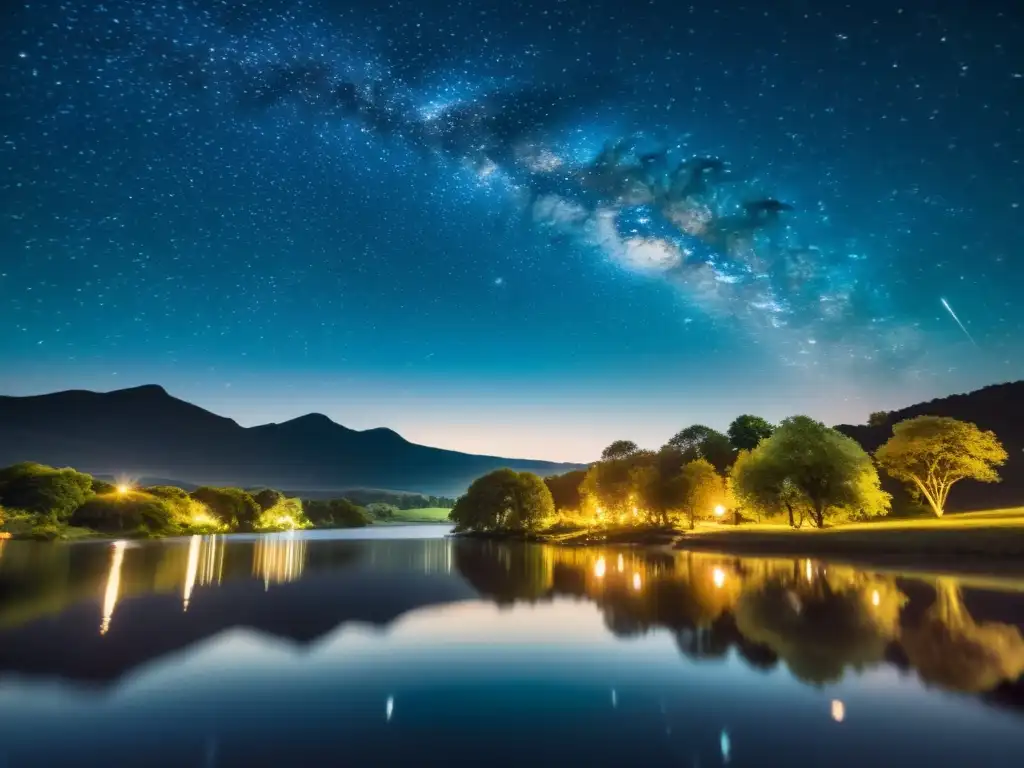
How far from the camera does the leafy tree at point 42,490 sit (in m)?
98.6

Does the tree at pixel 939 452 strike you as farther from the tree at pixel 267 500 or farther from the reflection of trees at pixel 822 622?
the tree at pixel 267 500

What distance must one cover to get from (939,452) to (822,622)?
59.4m

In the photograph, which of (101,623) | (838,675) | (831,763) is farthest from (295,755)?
(101,623)

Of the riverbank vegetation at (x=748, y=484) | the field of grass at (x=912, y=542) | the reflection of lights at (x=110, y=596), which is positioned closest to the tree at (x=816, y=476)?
the riverbank vegetation at (x=748, y=484)

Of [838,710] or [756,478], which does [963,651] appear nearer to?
[838,710]

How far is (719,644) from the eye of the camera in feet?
56.3

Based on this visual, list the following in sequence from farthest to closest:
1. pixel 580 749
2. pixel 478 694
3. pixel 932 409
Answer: pixel 932 409 → pixel 478 694 → pixel 580 749

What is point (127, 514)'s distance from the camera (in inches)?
4525

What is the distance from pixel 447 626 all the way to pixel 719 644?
9949mm

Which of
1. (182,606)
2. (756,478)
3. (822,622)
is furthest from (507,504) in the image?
(822,622)

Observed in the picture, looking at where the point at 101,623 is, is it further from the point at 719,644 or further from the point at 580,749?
the point at 719,644

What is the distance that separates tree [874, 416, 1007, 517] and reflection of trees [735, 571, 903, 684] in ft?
146

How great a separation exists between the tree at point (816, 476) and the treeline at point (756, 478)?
113 millimetres

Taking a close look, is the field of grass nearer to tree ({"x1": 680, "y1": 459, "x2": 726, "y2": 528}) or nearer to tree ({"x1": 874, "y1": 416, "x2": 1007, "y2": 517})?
tree ({"x1": 874, "y1": 416, "x2": 1007, "y2": 517})
